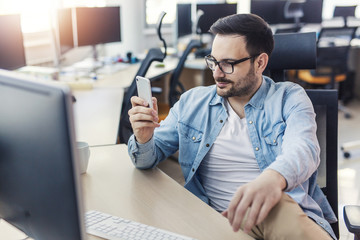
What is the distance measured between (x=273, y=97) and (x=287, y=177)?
0.51 m

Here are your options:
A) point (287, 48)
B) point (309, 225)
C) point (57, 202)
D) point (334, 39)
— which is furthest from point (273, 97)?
point (334, 39)

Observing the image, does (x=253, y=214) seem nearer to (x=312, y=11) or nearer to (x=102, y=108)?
(x=102, y=108)

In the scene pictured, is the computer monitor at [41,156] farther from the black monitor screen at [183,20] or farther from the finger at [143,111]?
the black monitor screen at [183,20]

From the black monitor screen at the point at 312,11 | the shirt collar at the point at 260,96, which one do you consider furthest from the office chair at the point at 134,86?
the black monitor screen at the point at 312,11

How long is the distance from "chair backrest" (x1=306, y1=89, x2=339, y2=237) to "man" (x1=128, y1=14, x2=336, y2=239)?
0.33ft

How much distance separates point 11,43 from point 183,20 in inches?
85.5

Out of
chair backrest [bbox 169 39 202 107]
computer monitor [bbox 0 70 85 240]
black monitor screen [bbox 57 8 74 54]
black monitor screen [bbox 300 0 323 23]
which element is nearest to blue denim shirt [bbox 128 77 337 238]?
computer monitor [bbox 0 70 85 240]

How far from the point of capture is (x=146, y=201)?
1143 mm

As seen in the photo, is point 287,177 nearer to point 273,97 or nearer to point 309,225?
point 309,225

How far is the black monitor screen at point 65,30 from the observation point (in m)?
3.12

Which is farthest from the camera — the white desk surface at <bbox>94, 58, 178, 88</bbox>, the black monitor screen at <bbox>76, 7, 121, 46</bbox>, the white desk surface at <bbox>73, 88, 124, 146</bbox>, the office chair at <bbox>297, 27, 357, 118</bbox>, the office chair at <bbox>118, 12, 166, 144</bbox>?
the office chair at <bbox>297, 27, 357, 118</bbox>

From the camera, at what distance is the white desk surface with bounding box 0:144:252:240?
1001 millimetres

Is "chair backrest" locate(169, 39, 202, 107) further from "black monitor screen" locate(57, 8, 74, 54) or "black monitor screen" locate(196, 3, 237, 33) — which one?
"black monitor screen" locate(196, 3, 237, 33)

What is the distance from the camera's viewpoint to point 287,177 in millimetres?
Result: 955
